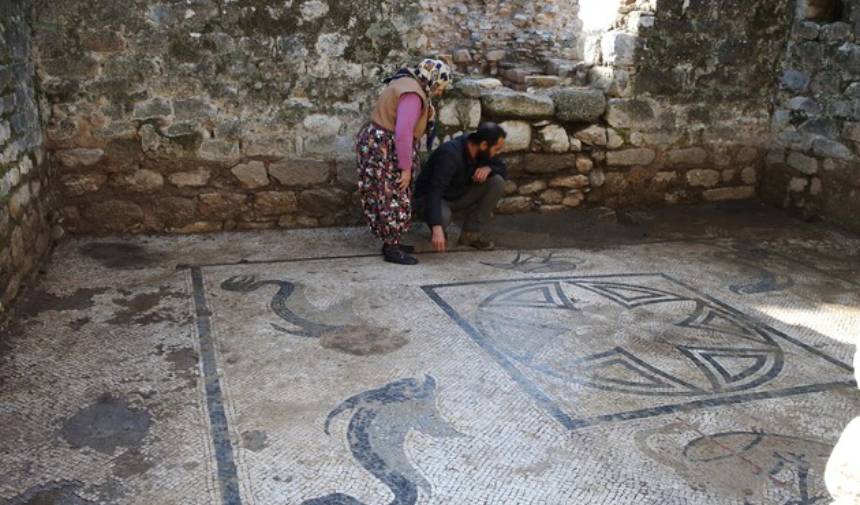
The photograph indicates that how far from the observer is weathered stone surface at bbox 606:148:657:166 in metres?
5.08

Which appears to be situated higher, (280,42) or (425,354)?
(280,42)

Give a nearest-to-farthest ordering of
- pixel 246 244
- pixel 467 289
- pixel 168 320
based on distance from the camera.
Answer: pixel 168 320
pixel 467 289
pixel 246 244

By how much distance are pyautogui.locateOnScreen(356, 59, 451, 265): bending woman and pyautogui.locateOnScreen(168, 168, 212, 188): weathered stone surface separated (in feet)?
3.46

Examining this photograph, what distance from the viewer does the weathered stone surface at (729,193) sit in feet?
17.8

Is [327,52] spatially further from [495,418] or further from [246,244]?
[495,418]

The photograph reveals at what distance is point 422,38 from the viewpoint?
4.42 meters

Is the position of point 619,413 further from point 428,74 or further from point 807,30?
point 807,30

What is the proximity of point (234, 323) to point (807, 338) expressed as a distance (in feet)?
8.58

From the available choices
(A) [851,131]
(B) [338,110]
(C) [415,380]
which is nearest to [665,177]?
(A) [851,131]

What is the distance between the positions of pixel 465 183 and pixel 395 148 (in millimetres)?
647

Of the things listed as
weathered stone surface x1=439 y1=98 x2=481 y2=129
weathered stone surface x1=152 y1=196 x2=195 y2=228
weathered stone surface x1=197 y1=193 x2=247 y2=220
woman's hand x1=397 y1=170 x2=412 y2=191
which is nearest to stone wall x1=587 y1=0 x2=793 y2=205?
weathered stone surface x1=439 y1=98 x2=481 y2=129

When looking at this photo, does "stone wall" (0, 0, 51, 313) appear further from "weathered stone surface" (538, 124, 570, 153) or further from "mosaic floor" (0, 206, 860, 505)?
"weathered stone surface" (538, 124, 570, 153)

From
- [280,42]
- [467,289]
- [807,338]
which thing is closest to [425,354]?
[467,289]

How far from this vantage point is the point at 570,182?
200 inches
